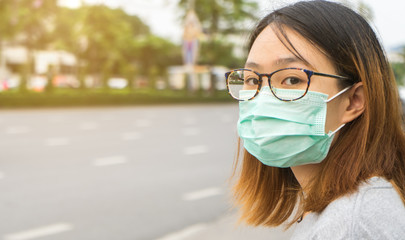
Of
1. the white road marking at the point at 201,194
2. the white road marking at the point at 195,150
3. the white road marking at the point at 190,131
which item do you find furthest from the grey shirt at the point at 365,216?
the white road marking at the point at 190,131

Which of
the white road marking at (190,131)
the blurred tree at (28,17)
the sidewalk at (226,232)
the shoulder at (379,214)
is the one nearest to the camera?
the shoulder at (379,214)

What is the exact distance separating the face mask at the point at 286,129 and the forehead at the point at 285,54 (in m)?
0.10

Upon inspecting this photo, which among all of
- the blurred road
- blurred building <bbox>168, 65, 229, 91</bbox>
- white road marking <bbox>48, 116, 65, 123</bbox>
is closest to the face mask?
the blurred road

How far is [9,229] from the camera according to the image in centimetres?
482

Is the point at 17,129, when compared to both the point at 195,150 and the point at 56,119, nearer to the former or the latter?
the point at 56,119

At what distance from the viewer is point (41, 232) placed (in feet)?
15.6

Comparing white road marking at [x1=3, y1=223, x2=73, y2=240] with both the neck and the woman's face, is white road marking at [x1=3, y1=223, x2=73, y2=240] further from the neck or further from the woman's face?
the woman's face

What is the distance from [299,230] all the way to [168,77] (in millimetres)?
33279

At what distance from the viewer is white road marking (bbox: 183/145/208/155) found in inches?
391

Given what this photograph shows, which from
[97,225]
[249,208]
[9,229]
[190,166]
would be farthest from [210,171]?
[249,208]

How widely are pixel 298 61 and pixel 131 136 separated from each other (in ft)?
36.5

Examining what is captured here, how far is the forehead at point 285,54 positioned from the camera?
1.33 metres

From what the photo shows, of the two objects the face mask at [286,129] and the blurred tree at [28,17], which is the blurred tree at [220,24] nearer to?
the blurred tree at [28,17]

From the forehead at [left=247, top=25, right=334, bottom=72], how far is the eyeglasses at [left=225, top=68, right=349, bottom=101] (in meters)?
0.02
